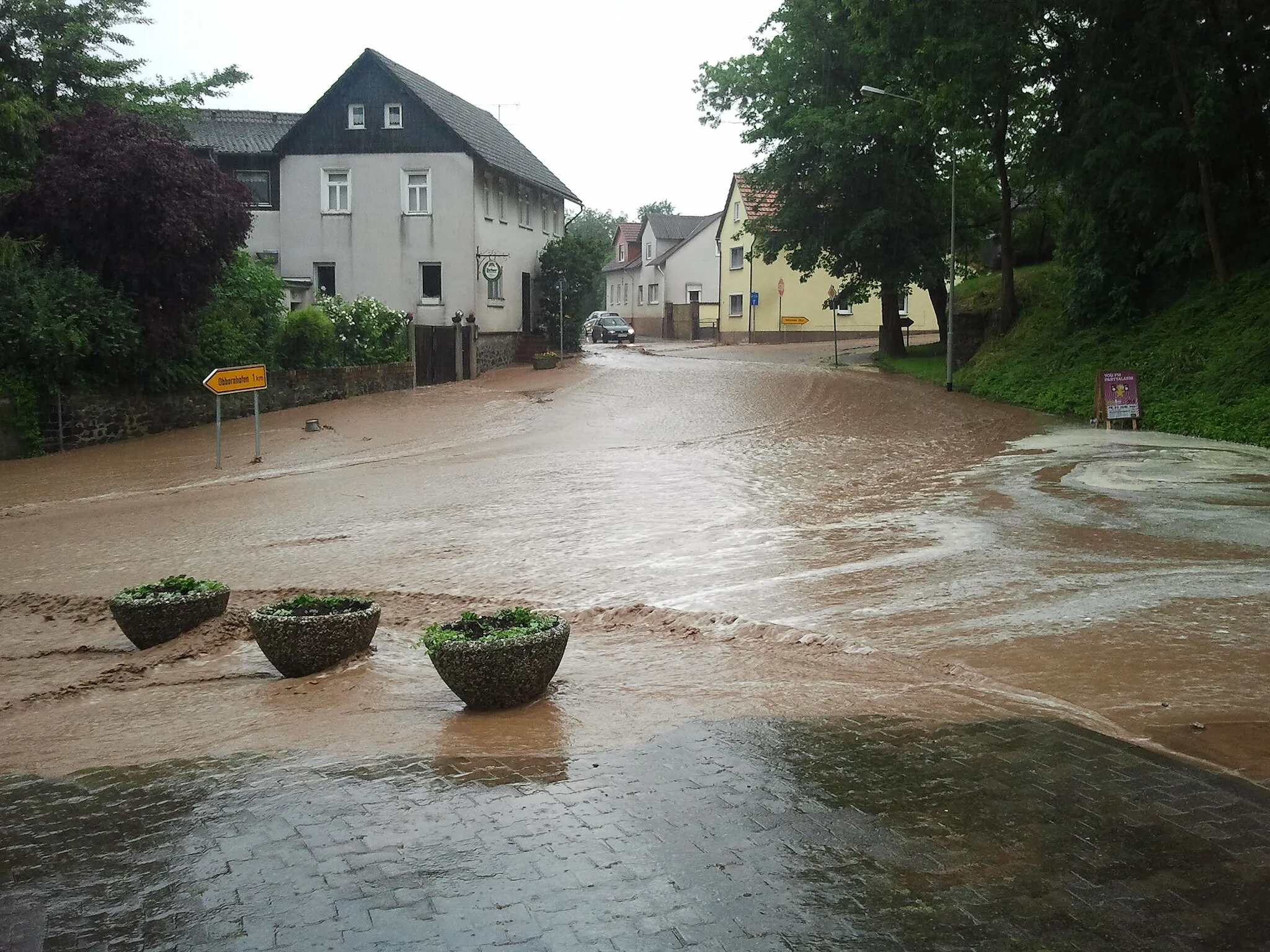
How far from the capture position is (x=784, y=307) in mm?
64000

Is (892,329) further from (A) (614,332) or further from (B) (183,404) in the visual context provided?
(B) (183,404)

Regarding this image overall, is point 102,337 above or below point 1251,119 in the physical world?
below

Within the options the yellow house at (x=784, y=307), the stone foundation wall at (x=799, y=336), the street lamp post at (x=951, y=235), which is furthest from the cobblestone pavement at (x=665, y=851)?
the yellow house at (x=784, y=307)

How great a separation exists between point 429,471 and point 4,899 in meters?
15.7

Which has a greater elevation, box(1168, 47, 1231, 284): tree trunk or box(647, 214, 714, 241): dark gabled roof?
box(647, 214, 714, 241): dark gabled roof

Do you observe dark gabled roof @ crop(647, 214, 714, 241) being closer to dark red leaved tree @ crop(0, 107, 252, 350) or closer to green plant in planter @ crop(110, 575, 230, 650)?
dark red leaved tree @ crop(0, 107, 252, 350)

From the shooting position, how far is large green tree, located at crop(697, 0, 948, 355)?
3588 cm

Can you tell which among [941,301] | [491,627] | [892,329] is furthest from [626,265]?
[491,627]

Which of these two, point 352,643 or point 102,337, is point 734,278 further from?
point 352,643

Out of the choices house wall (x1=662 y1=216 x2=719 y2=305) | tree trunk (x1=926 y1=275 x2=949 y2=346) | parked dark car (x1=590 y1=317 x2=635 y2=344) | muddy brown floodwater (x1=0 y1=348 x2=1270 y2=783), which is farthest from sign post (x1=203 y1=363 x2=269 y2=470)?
house wall (x1=662 y1=216 x2=719 y2=305)

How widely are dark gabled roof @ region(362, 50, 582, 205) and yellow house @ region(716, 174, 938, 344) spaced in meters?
15.6

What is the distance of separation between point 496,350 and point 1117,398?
23293mm

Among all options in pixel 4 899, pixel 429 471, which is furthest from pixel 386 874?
pixel 429 471

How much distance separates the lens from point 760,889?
16.0ft
